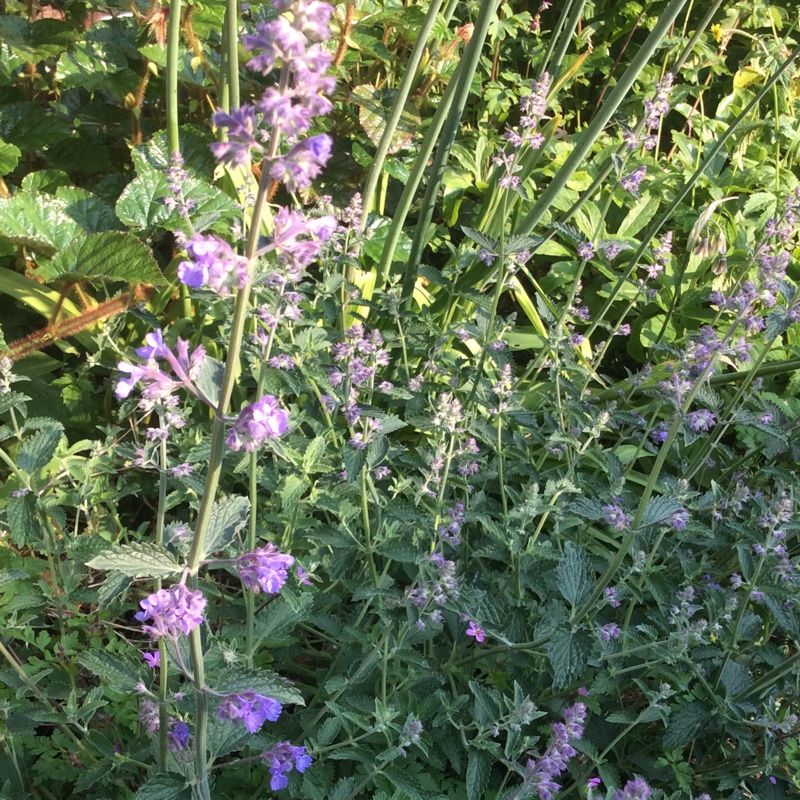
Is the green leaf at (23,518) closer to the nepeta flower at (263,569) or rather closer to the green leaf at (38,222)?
the nepeta flower at (263,569)

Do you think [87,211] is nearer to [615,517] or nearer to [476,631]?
[476,631]

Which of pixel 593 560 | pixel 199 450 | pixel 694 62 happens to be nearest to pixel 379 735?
pixel 199 450

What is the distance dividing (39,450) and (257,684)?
0.91 meters

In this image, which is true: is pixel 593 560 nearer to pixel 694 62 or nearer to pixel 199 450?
pixel 199 450

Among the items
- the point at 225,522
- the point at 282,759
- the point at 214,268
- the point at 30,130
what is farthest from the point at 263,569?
the point at 30,130

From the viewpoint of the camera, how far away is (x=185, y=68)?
284cm

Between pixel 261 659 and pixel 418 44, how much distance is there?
6.00ft

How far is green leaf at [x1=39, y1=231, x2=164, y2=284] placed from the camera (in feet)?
7.55

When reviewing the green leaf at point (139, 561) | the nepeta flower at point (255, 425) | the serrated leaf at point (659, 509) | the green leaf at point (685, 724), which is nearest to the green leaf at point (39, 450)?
the green leaf at point (139, 561)

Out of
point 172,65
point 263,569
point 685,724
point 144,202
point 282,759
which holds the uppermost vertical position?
point 172,65

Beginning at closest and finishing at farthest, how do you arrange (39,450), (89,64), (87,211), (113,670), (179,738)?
(113,670) < (179,738) < (39,450) < (87,211) < (89,64)

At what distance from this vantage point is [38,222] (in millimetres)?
2484

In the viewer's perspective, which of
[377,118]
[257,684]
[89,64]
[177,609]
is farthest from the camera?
[377,118]

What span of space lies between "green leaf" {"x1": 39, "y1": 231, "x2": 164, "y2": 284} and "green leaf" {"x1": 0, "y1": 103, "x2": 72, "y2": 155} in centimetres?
72
